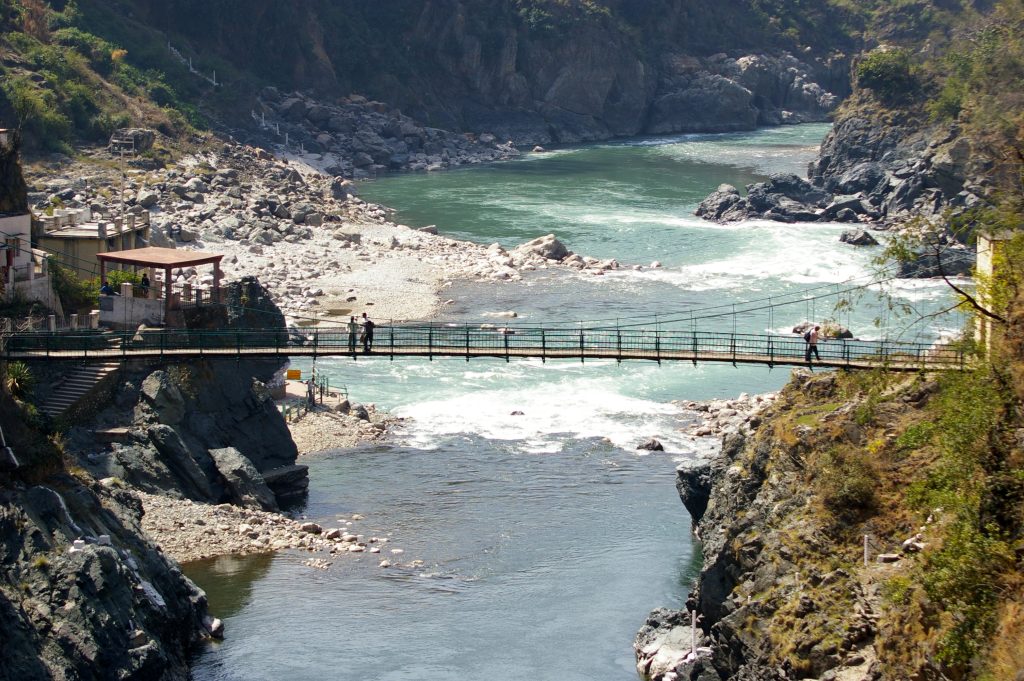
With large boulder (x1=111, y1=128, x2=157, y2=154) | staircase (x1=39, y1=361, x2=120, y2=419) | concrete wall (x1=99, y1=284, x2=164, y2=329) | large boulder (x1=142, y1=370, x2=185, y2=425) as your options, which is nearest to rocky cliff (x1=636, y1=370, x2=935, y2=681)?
large boulder (x1=142, y1=370, x2=185, y2=425)

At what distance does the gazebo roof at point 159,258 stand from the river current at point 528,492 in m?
6.69

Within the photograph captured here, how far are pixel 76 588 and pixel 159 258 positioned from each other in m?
14.8

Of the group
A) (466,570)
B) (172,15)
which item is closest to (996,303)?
(466,570)

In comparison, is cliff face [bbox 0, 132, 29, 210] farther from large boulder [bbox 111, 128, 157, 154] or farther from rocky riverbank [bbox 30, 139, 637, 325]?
large boulder [bbox 111, 128, 157, 154]

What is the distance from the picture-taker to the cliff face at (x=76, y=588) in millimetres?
26266

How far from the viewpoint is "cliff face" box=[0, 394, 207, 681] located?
26.3 meters

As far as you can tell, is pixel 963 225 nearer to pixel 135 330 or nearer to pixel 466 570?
pixel 466 570

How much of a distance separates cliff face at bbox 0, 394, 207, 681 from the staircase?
17.3ft

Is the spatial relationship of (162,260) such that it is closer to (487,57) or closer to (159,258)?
(159,258)

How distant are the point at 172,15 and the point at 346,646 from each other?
91723 millimetres

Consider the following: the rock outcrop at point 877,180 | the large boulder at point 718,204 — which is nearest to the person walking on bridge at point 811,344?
the rock outcrop at point 877,180

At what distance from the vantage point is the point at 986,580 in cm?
2378

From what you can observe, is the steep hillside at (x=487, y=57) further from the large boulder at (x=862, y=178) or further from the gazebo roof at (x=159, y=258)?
the gazebo roof at (x=159, y=258)

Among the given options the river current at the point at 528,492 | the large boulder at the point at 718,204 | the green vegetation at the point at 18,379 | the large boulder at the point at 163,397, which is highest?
the large boulder at the point at 718,204
